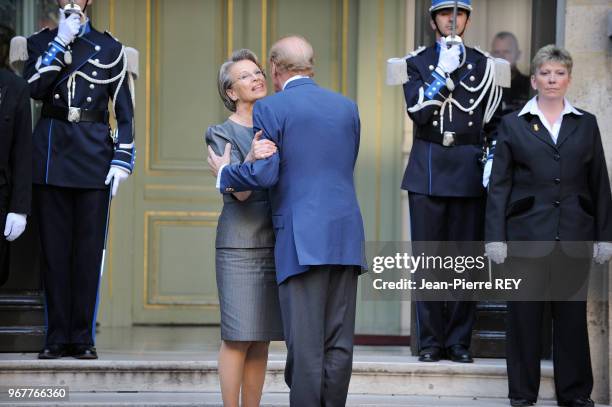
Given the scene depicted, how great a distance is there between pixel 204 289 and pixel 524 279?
2.55m

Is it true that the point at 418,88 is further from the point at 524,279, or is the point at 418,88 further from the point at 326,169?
the point at 326,169

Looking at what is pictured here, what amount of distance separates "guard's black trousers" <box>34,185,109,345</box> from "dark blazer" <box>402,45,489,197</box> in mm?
1597

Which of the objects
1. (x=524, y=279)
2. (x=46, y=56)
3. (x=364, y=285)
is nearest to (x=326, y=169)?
(x=524, y=279)

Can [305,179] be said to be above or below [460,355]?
above

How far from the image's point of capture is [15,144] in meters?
6.51

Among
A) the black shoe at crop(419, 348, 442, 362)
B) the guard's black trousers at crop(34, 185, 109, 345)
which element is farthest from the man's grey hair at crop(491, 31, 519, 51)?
the guard's black trousers at crop(34, 185, 109, 345)

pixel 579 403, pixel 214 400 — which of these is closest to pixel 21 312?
pixel 214 400

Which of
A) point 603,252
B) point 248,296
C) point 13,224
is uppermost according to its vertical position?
point 13,224

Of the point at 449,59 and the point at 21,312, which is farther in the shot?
the point at 21,312

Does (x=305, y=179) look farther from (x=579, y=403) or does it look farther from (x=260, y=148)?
(x=579, y=403)

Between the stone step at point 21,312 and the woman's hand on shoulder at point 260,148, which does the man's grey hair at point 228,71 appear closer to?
the woman's hand on shoulder at point 260,148

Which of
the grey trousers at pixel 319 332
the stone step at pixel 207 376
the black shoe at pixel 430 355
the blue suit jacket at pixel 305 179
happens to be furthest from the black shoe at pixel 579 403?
the blue suit jacket at pixel 305 179

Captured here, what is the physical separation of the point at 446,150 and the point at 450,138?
2.5 inches

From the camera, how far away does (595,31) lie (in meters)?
7.23
